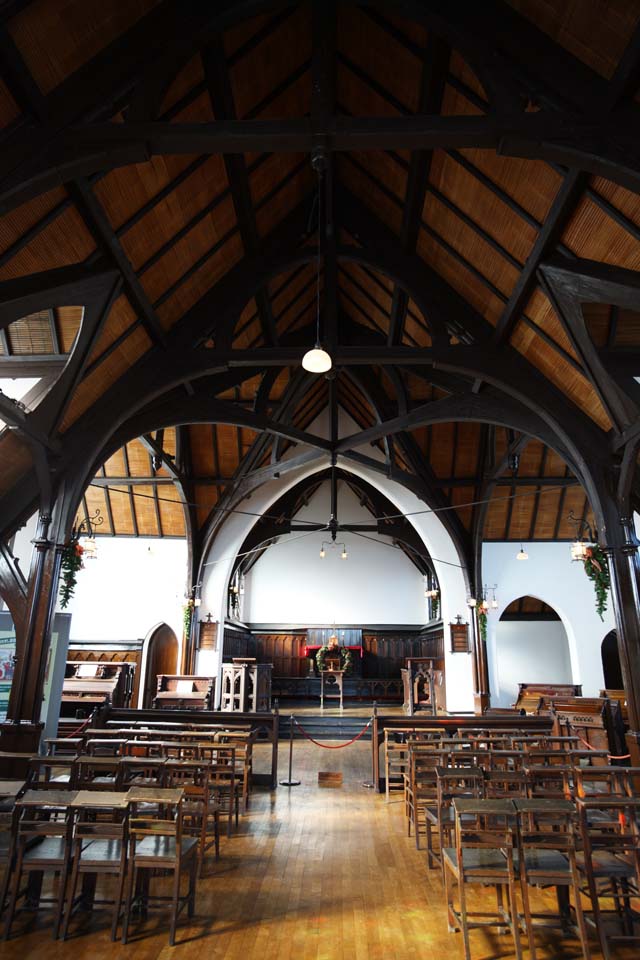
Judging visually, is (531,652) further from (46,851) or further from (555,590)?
(46,851)

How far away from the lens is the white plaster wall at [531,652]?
16.5 m

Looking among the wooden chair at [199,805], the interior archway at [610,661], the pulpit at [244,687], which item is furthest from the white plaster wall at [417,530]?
the wooden chair at [199,805]

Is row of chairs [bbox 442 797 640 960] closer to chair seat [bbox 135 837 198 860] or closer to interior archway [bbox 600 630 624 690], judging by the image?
chair seat [bbox 135 837 198 860]

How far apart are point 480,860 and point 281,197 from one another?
8220 millimetres

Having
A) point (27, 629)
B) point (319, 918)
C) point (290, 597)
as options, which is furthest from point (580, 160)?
point (290, 597)

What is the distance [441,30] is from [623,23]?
1.54m

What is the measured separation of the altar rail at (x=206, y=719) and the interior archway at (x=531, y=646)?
9558 mm

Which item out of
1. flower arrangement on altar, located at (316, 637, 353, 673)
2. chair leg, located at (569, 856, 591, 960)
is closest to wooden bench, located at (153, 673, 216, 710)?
flower arrangement on altar, located at (316, 637, 353, 673)

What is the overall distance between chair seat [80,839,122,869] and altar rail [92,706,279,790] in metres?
4.01

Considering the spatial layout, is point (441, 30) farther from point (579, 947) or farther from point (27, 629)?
point (27, 629)

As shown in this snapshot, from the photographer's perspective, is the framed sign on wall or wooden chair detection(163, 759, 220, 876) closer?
wooden chair detection(163, 759, 220, 876)

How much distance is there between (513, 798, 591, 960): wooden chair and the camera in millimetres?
3580

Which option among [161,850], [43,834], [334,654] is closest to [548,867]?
[161,850]

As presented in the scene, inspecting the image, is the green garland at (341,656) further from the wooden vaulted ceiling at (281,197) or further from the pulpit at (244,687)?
the wooden vaulted ceiling at (281,197)
